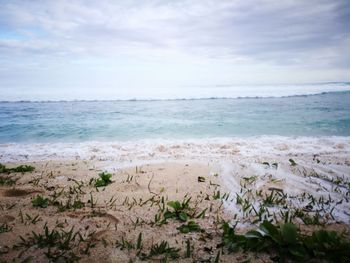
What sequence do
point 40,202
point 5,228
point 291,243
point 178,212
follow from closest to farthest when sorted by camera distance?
1. point 291,243
2. point 5,228
3. point 178,212
4. point 40,202

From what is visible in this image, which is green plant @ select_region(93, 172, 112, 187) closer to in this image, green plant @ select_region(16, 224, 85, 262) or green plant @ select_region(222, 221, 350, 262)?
green plant @ select_region(16, 224, 85, 262)

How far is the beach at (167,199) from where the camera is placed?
2.00 meters

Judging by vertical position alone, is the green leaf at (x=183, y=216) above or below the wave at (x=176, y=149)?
above

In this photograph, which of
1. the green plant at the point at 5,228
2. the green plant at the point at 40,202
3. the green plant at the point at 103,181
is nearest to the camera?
the green plant at the point at 5,228

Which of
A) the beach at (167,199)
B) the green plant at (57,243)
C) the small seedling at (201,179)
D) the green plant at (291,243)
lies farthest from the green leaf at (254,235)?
the small seedling at (201,179)

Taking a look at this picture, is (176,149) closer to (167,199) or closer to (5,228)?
(167,199)

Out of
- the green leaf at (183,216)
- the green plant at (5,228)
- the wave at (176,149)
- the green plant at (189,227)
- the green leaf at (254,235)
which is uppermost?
the green leaf at (254,235)

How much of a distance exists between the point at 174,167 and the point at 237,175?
1.05 m

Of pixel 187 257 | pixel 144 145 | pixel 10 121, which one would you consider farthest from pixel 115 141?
pixel 10 121

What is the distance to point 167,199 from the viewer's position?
286 centimetres

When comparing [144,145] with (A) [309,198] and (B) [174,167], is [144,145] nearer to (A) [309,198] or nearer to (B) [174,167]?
(B) [174,167]

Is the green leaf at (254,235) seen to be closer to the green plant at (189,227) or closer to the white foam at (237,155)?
the green plant at (189,227)

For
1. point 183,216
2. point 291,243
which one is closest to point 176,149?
point 183,216

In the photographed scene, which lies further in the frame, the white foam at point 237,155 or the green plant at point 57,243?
the white foam at point 237,155
